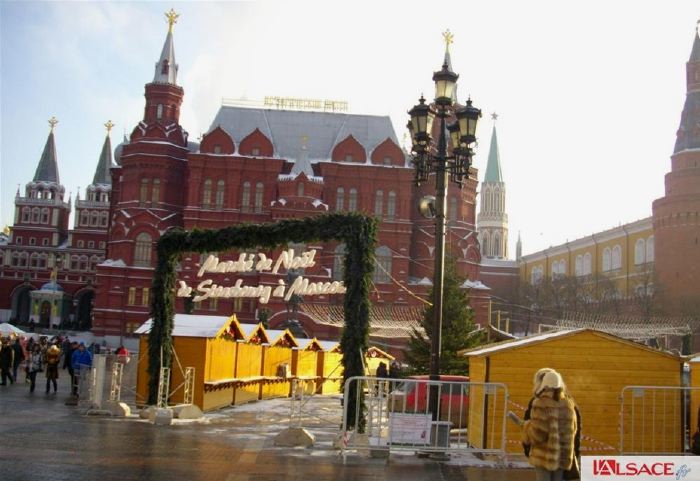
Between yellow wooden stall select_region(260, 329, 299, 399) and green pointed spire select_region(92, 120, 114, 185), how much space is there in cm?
7415

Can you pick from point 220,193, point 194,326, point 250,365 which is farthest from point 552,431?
point 220,193

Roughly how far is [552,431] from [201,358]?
43.3ft

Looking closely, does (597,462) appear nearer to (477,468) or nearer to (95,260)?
(477,468)

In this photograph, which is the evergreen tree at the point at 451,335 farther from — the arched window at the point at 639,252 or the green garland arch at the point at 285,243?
the arched window at the point at 639,252

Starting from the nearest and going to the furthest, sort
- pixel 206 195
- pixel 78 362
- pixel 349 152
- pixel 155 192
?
pixel 78 362 → pixel 206 195 → pixel 155 192 → pixel 349 152

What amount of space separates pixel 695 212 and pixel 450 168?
208 feet

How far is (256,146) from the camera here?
206 ft

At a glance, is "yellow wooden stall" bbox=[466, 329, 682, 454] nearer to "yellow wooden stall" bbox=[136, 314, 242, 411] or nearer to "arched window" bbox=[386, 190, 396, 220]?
"yellow wooden stall" bbox=[136, 314, 242, 411]

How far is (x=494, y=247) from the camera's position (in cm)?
12962

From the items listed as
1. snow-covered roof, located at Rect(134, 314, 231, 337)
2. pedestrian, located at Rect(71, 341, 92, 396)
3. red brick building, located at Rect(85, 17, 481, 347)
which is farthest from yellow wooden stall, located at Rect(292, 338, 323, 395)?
red brick building, located at Rect(85, 17, 481, 347)

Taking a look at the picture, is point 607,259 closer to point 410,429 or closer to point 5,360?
point 5,360

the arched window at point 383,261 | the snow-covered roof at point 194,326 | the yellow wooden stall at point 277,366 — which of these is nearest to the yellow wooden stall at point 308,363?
the yellow wooden stall at point 277,366

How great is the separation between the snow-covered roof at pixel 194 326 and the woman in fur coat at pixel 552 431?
1313cm

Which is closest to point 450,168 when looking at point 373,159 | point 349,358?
point 349,358
